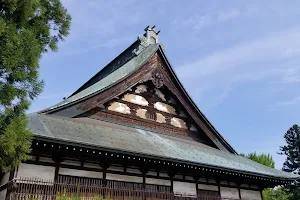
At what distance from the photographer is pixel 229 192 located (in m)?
16.7

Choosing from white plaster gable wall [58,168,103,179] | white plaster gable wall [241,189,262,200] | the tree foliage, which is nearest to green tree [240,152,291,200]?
the tree foliage

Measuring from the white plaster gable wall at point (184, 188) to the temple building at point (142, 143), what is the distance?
4 centimetres

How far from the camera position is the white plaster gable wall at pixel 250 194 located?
56.3 ft

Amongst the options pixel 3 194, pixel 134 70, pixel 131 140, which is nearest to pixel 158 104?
pixel 134 70

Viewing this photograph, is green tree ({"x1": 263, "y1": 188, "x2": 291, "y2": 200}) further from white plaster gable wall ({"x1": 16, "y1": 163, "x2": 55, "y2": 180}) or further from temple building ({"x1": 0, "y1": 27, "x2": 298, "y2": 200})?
white plaster gable wall ({"x1": 16, "y1": 163, "x2": 55, "y2": 180})

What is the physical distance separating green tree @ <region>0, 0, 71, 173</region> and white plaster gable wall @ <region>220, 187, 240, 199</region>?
10735mm

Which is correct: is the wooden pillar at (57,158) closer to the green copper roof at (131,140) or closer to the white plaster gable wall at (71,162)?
the white plaster gable wall at (71,162)

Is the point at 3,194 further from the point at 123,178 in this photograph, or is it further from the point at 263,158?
the point at 263,158

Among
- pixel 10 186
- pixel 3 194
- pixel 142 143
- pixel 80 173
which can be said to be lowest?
pixel 3 194

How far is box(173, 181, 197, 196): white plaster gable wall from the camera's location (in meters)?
14.9

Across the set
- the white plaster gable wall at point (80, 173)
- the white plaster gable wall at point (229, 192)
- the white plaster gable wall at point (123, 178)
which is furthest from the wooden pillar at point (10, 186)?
the white plaster gable wall at point (229, 192)

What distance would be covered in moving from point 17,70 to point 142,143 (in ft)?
23.7

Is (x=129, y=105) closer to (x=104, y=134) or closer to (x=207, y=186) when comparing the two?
(x=104, y=134)

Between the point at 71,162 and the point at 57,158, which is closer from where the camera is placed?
the point at 57,158
